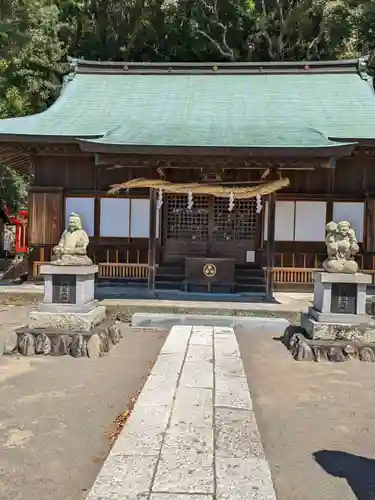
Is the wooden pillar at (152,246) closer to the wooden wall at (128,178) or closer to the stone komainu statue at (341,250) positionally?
the wooden wall at (128,178)

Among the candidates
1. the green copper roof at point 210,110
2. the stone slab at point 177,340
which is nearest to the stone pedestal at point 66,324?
the stone slab at point 177,340

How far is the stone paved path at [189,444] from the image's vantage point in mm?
3080

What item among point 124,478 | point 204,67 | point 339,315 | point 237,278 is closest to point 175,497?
point 124,478

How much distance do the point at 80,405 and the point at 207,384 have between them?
1.43m

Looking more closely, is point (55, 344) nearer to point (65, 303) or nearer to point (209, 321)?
point (65, 303)

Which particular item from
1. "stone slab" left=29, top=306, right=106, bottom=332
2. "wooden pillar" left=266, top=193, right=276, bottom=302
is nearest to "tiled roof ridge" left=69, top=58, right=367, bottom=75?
"wooden pillar" left=266, top=193, right=276, bottom=302

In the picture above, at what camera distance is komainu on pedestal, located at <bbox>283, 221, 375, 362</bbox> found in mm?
7148

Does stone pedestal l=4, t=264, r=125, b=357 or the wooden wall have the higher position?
the wooden wall

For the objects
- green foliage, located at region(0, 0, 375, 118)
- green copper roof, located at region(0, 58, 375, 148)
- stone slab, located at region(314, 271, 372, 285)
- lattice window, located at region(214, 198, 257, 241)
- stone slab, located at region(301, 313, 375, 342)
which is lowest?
stone slab, located at region(301, 313, 375, 342)

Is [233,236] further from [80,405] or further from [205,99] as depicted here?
[80,405]

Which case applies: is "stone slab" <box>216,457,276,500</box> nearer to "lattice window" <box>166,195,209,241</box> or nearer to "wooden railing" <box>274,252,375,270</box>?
"wooden railing" <box>274,252,375,270</box>

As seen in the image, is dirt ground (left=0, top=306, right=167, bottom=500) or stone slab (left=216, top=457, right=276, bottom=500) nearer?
stone slab (left=216, top=457, right=276, bottom=500)

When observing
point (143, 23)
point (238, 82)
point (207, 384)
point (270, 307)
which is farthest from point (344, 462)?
point (143, 23)

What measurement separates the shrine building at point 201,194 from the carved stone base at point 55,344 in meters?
3.97
